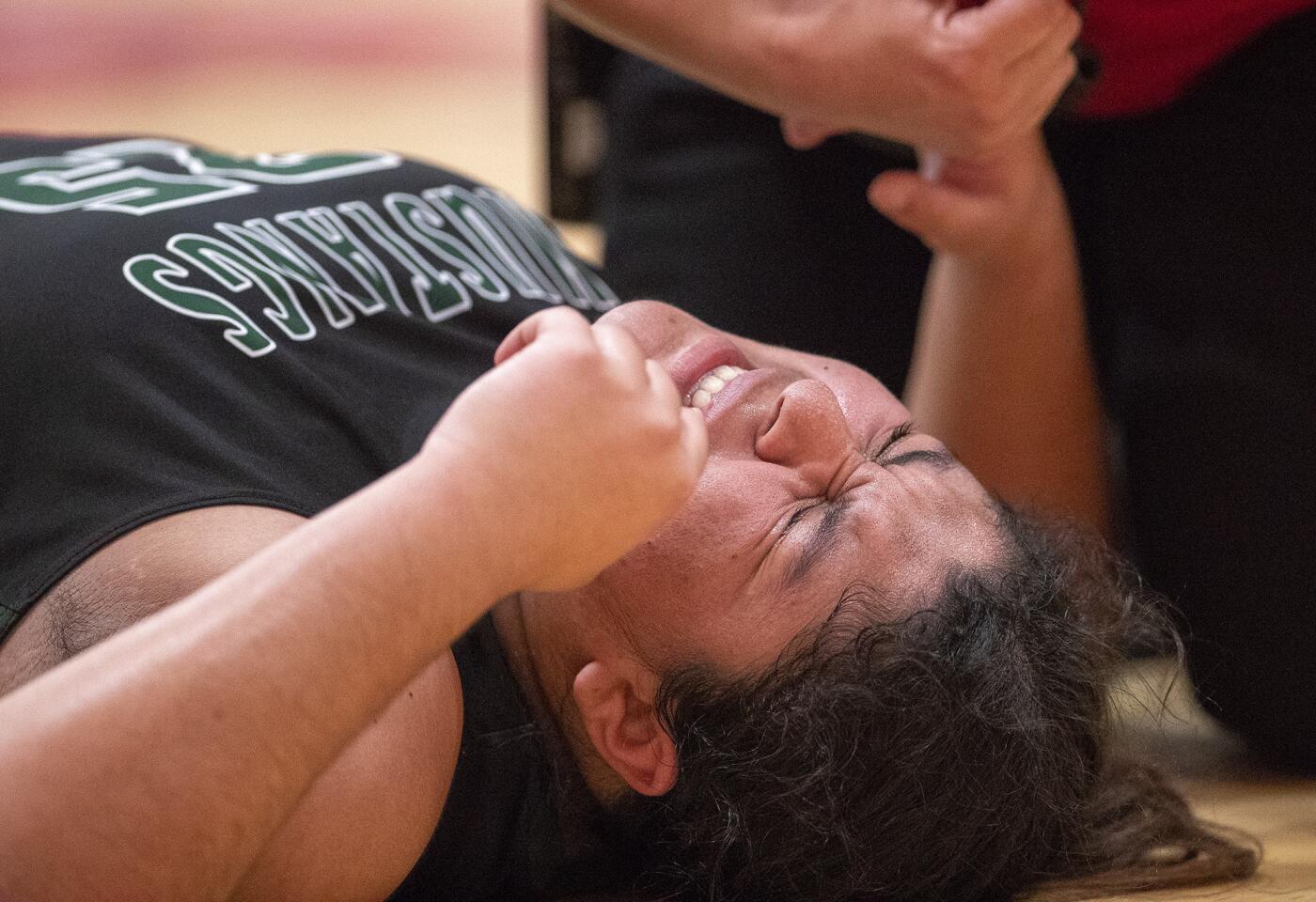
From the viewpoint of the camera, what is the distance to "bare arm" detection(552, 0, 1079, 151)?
112 centimetres

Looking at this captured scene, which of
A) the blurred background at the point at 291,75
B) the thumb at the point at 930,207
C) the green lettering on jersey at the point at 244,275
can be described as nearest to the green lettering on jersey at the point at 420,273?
the green lettering on jersey at the point at 244,275

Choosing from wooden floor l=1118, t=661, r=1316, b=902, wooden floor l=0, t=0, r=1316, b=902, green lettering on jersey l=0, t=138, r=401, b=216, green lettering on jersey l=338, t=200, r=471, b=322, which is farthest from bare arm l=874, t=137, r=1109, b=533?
wooden floor l=0, t=0, r=1316, b=902

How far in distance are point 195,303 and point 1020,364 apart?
86 cm

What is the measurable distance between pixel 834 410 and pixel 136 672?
1.61 ft

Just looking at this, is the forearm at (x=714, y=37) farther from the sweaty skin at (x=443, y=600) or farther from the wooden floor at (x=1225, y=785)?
the wooden floor at (x=1225, y=785)

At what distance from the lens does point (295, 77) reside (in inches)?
173

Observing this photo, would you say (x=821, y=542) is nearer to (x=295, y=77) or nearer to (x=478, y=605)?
(x=478, y=605)

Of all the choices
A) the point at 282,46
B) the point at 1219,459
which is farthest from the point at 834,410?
the point at 282,46

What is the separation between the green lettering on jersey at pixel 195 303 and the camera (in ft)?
3.27

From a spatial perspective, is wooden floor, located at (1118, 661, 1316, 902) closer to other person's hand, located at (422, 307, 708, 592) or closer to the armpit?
other person's hand, located at (422, 307, 708, 592)

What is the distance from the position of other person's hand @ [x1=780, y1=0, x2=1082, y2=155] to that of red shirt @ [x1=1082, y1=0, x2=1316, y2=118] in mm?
182

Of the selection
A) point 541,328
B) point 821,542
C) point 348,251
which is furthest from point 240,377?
point 821,542

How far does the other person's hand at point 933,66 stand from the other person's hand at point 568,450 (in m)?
0.50

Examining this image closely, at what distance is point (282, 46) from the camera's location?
4.48 m
